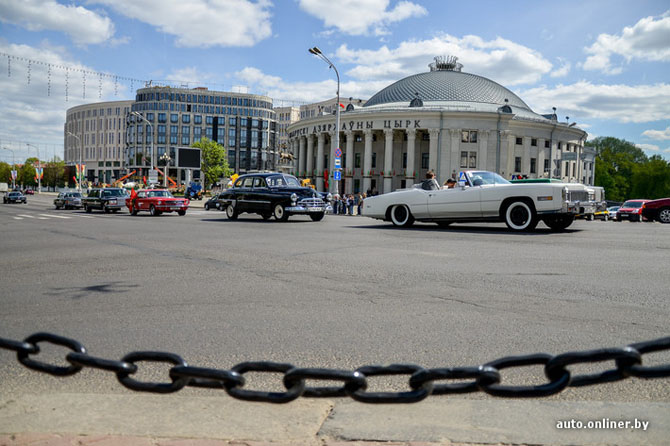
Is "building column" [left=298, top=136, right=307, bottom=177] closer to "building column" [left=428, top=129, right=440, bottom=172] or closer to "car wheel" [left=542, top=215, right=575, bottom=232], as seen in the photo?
"building column" [left=428, top=129, right=440, bottom=172]

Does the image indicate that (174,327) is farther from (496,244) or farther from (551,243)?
(551,243)

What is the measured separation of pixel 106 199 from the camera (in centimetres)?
3494

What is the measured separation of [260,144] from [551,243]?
13111 cm

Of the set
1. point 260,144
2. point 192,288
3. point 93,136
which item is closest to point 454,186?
point 192,288

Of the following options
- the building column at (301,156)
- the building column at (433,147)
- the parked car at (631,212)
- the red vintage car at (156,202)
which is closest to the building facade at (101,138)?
the building column at (301,156)

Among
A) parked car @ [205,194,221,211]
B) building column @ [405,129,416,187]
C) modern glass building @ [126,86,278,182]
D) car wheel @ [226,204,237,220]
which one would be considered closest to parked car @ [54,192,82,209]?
parked car @ [205,194,221,211]

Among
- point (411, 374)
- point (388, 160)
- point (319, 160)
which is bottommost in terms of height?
point (411, 374)

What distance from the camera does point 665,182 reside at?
321ft

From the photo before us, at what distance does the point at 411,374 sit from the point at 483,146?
77.9 meters

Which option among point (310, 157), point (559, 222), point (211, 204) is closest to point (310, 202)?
point (559, 222)

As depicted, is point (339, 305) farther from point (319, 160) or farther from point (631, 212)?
point (319, 160)

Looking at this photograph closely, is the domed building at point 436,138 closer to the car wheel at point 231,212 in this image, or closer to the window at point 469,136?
the window at point 469,136

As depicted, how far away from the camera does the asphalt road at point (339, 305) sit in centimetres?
412

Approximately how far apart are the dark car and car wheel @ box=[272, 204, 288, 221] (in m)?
16.4
